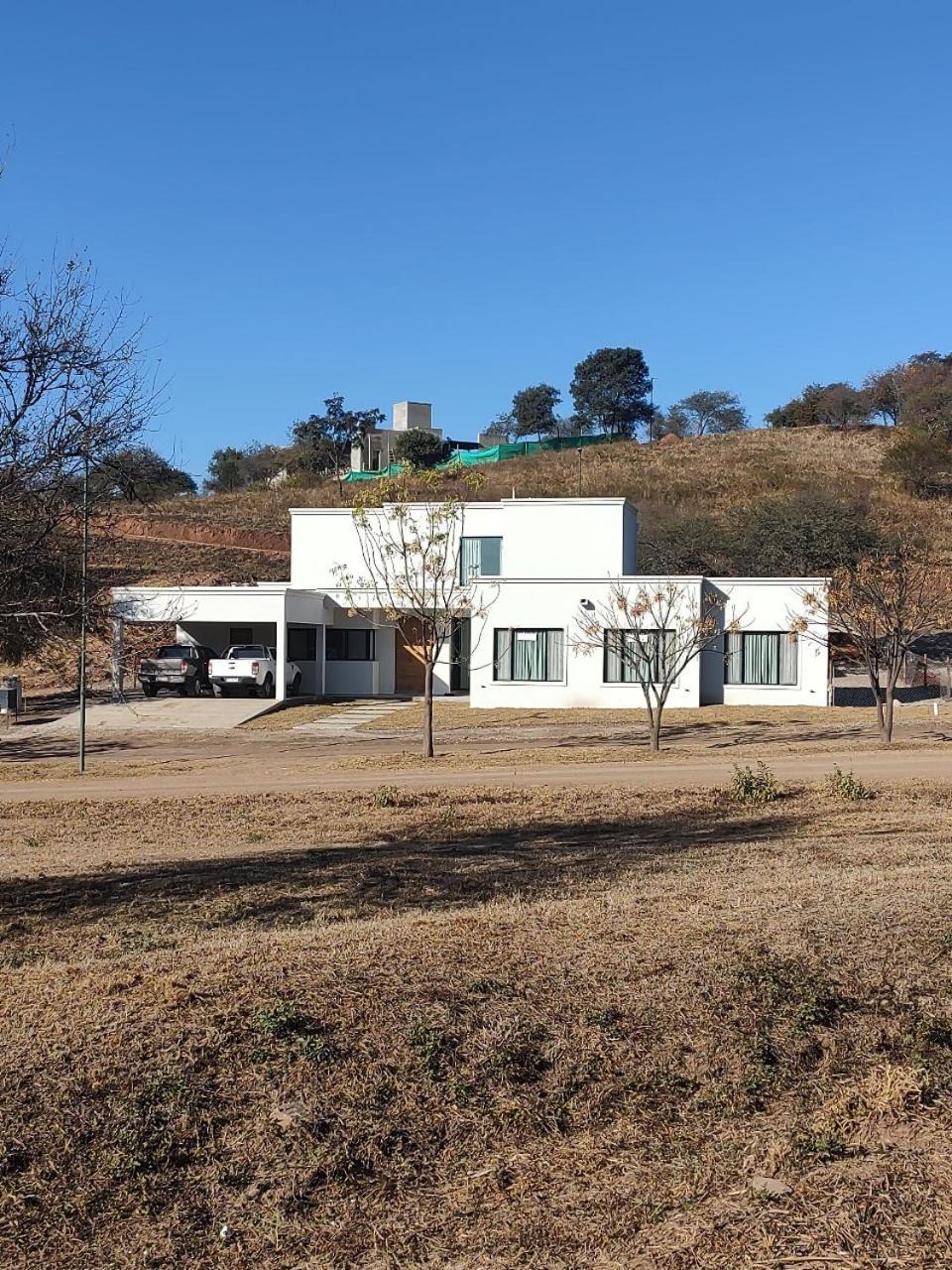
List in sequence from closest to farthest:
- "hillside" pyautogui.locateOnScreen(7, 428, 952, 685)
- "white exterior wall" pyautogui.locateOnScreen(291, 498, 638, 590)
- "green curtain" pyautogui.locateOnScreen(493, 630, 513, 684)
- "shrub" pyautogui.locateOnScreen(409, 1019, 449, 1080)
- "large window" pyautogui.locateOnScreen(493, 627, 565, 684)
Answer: "shrub" pyautogui.locateOnScreen(409, 1019, 449, 1080), "large window" pyautogui.locateOnScreen(493, 627, 565, 684), "green curtain" pyautogui.locateOnScreen(493, 630, 513, 684), "white exterior wall" pyautogui.locateOnScreen(291, 498, 638, 590), "hillside" pyautogui.locateOnScreen(7, 428, 952, 685)

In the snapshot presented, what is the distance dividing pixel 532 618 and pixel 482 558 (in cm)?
464

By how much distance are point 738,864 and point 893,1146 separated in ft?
20.4

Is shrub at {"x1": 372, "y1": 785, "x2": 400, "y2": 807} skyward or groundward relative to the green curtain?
groundward

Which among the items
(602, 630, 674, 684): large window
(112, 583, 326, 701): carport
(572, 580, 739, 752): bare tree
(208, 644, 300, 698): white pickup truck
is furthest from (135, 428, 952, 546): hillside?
(602, 630, 674, 684): large window

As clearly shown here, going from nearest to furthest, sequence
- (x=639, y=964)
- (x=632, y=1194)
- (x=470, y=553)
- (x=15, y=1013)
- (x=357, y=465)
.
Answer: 1. (x=632, y=1194)
2. (x=15, y=1013)
3. (x=639, y=964)
4. (x=470, y=553)
5. (x=357, y=465)

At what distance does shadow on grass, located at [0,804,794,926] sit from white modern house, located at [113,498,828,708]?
1720 centimetres

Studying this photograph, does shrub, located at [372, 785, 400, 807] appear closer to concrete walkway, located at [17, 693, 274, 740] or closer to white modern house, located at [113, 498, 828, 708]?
white modern house, located at [113, 498, 828, 708]

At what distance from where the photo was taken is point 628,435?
11512cm

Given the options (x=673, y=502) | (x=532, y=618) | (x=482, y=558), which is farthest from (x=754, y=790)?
(x=673, y=502)

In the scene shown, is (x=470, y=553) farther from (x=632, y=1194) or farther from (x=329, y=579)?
(x=632, y=1194)

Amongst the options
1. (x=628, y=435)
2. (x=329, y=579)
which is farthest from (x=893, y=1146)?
(x=628, y=435)

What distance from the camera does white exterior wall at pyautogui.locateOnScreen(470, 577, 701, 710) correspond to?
110ft

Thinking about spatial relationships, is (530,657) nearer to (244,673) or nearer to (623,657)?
(623,657)

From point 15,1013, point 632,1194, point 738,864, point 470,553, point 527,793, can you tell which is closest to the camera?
point 632,1194
